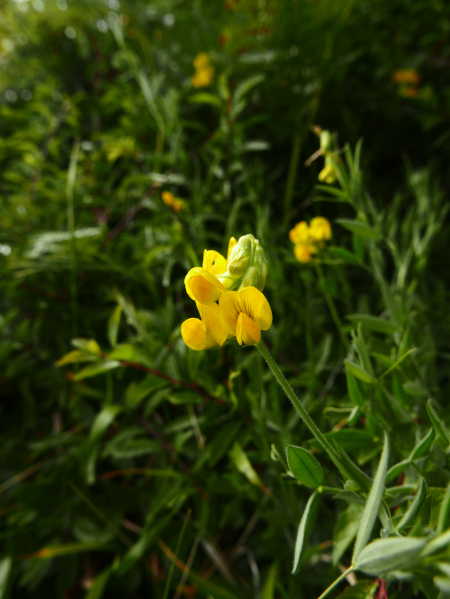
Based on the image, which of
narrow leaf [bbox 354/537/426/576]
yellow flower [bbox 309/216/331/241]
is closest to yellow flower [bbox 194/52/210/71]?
yellow flower [bbox 309/216/331/241]

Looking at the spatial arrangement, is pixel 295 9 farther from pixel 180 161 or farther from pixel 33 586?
pixel 33 586

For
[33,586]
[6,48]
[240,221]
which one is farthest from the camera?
[6,48]

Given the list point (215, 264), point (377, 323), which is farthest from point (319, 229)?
point (215, 264)

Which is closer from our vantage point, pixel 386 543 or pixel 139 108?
pixel 386 543

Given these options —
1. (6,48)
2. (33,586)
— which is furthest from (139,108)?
(33,586)

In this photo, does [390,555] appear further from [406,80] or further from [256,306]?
[406,80]

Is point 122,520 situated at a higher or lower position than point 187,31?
lower
